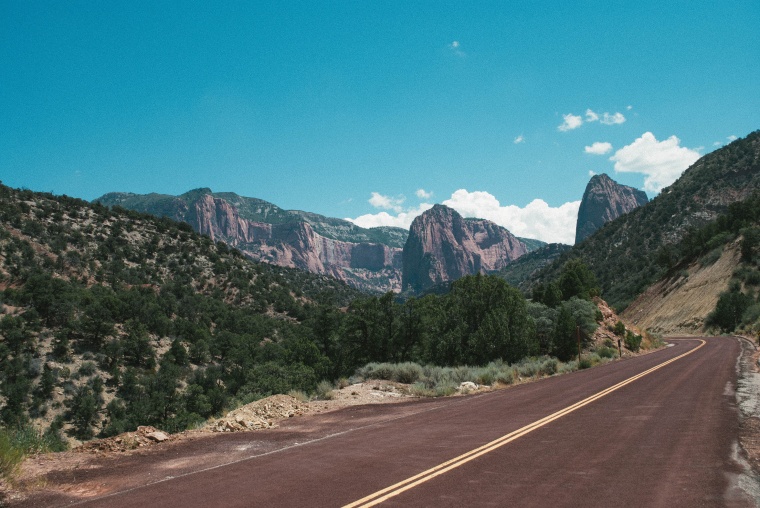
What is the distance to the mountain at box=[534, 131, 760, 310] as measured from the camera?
300 feet

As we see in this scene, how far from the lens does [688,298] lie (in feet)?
227

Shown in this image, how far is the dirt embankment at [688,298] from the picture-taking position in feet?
210

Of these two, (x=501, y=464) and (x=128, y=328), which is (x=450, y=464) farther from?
(x=128, y=328)

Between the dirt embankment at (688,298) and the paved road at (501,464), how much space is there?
2269 inches

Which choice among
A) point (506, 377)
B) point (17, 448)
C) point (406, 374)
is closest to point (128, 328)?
point (406, 374)

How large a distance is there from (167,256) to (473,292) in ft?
201

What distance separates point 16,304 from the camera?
45.7m

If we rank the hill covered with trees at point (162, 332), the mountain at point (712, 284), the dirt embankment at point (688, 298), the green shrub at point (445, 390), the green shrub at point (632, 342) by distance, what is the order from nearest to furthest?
the green shrub at point (445, 390), the hill covered with trees at point (162, 332), the green shrub at point (632, 342), the mountain at point (712, 284), the dirt embankment at point (688, 298)

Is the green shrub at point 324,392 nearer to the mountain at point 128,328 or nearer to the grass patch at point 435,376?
the grass patch at point 435,376

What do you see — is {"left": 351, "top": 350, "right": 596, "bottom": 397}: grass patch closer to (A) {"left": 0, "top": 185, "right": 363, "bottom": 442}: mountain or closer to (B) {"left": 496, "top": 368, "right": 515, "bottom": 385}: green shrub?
(B) {"left": 496, "top": 368, "right": 515, "bottom": 385}: green shrub

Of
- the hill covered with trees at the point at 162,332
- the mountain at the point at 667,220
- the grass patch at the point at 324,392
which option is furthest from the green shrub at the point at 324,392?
the mountain at the point at 667,220

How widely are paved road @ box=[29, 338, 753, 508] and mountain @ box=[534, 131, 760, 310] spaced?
275ft

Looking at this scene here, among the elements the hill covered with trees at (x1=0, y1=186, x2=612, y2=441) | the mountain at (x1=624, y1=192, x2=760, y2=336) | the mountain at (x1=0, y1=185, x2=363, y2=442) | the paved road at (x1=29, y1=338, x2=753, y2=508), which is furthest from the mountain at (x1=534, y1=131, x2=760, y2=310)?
the paved road at (x1=29, y1=338, x2=753, y2=508)

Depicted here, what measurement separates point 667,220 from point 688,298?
39.7 metres
